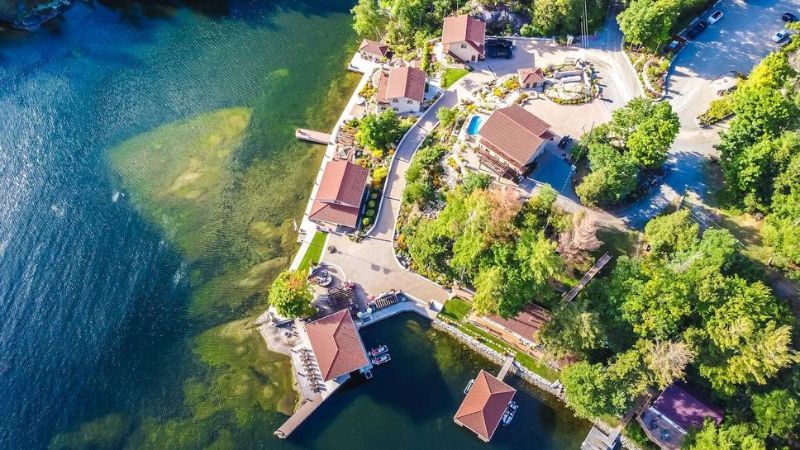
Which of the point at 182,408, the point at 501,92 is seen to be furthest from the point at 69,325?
the point at 501,92

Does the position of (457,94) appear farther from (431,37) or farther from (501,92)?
(431,37)

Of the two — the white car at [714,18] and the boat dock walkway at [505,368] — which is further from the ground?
the white car at [714,18]

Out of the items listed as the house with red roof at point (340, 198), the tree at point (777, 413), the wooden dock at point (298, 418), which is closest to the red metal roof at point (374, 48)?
the house with red roof at point (340, 198)

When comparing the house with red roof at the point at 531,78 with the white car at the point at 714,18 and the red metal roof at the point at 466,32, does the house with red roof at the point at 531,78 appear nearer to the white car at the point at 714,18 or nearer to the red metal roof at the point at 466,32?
the red metal roof at the point at 466,32

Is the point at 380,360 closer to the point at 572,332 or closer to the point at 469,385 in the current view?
the point at 469,385

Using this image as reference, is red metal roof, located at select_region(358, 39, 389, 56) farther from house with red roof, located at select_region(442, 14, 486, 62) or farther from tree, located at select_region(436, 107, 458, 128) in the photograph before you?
tree, located at select_region(436, 107, 458, 128)

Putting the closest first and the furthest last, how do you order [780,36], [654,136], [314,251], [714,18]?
[654,136]
[314,251]
[780,36]
[714,18]

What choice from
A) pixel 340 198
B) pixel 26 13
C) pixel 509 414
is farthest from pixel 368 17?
pixel 509 414
